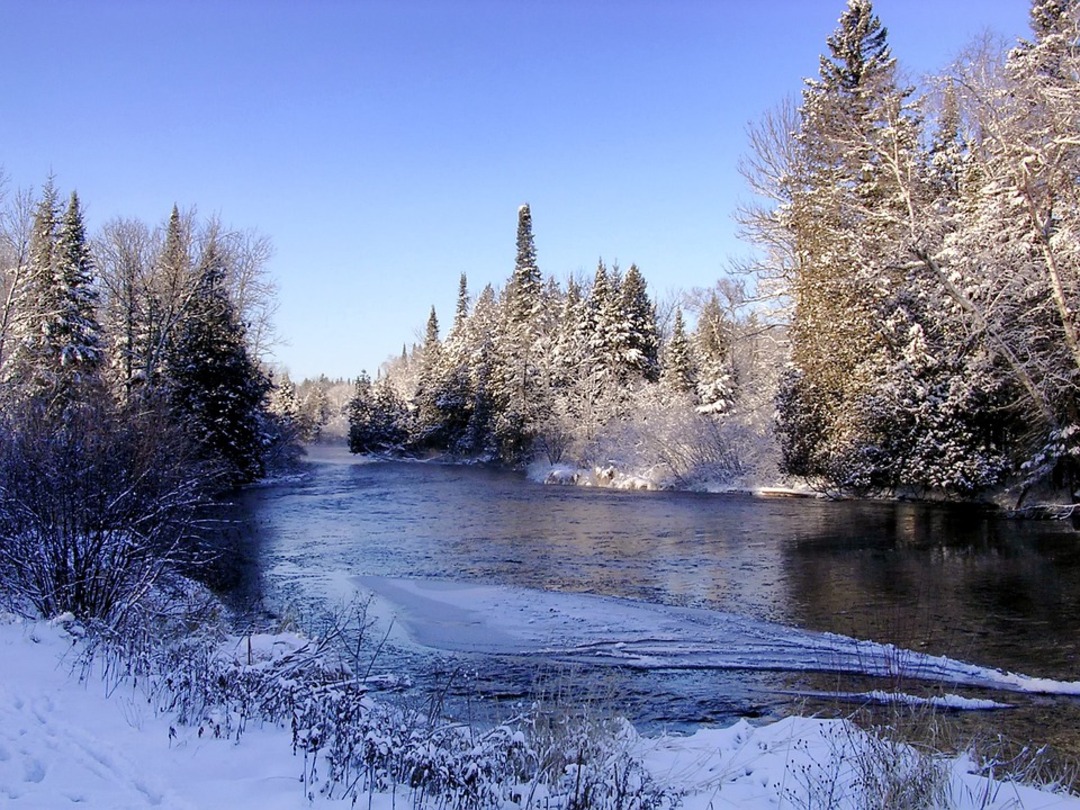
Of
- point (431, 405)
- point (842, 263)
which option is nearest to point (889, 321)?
point (842, 263)

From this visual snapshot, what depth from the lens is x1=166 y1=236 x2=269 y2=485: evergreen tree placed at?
31000 mm

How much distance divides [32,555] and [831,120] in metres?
24.7

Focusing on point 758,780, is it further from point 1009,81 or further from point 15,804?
point 1009,81

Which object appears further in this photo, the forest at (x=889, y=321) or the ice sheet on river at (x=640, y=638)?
the forest at (x=889, y=321)

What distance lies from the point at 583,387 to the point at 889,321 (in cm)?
1847

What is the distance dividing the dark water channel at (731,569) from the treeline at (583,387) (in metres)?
7.12

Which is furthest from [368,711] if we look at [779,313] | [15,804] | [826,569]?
[779,313]

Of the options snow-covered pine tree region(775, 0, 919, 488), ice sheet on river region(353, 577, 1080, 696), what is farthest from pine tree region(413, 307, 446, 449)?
ice sheet on river region(353, 577, 1080, 696)

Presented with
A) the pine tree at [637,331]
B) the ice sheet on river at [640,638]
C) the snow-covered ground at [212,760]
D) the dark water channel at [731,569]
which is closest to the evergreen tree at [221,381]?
the dark water channel at [731,569]

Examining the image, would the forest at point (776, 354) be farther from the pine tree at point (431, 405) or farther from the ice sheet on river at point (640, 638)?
the pine tree at point (431, 405)

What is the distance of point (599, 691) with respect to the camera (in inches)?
291

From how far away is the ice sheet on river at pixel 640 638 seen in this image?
802 cm

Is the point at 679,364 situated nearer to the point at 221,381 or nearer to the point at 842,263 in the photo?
the point at 842,263

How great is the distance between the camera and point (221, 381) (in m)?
33.4
